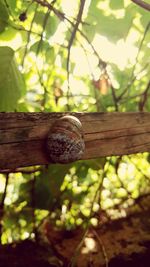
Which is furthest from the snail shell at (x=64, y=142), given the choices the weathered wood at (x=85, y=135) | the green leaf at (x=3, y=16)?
the green leaf at (x=3, y=16)

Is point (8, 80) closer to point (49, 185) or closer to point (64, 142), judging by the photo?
point (64, 142)

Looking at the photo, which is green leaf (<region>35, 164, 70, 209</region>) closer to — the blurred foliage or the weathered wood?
the blurred foliage

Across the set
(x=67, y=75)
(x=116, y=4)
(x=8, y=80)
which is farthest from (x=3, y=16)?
(x=116, y=4)

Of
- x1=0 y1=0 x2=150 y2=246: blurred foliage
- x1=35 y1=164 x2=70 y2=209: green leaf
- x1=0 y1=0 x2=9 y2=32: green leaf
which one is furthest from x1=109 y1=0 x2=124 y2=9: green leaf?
x1=35 y1=164 x2=70 y2=209: green leaf

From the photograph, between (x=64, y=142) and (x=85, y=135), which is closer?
(x=64, y=142)

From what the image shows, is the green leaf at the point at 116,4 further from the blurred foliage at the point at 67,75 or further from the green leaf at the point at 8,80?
the green leaf at the point at 8,80

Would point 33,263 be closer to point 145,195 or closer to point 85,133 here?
point 85,133
